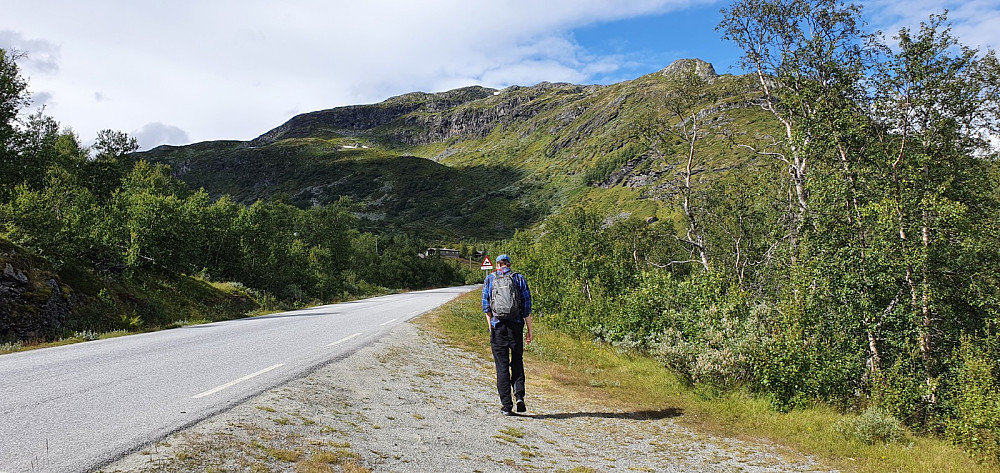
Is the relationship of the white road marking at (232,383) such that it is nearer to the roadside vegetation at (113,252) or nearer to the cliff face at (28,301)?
the roadside vegetation at (113,252)

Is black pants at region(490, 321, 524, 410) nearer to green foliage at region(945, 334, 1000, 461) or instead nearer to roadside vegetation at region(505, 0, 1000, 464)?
roadside vegetation at region(505, 0, 1000, 464)

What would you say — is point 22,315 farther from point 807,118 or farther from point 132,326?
point 807,118

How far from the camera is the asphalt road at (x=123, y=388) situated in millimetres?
4270

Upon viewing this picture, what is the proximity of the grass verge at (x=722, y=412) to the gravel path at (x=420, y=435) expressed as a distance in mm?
610

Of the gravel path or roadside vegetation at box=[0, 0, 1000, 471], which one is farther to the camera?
roadside vegetation at box=[0, 0, 1000, 471]

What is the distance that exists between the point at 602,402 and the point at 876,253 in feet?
22.4

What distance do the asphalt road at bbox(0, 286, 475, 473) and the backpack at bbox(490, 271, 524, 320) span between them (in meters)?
3.15

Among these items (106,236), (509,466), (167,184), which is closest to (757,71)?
(509,466)

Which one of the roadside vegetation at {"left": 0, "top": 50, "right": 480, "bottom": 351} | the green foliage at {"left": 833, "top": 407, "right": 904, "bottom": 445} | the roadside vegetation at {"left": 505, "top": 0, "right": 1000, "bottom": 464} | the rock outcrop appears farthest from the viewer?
the roadside vegetation at {"left": 0, "top": 50, "right": 480, "bottom": 351}

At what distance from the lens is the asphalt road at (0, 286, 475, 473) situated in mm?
4270

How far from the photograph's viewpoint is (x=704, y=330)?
12547 mm

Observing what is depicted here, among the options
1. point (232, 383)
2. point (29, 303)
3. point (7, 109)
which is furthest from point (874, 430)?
point (7, 109)

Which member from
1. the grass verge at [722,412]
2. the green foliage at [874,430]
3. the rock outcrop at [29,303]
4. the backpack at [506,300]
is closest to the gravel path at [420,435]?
the grass verge at [722,412]

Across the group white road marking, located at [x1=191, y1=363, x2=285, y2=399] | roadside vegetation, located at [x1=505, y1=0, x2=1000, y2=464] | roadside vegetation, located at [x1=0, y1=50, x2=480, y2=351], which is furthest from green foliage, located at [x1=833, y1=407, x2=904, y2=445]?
roadside vegetation, located at [x1=0, y1=50, x2=480, y2=351]
